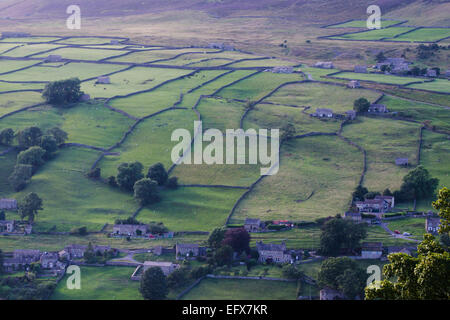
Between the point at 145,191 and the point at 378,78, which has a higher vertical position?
the point at 378,78

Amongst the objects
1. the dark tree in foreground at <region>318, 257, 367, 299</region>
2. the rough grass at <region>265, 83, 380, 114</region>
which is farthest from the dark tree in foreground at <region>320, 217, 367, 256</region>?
the rough grass at <region>265, 83, 380, 114</region>

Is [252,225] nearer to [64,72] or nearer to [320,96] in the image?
[320,96]

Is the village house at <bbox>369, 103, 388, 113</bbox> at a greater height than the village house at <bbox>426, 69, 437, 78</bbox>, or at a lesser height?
lesser

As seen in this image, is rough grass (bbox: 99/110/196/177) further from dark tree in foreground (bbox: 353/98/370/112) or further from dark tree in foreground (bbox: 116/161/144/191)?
dark tree in foreground (bbox: 353/98/370/112)

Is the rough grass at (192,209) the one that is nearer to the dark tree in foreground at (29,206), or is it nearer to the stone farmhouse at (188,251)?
the stone farmhouse at (188,251)

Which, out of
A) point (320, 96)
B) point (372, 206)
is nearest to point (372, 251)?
point (372, 206)

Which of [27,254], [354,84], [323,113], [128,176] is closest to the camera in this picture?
[27,254]
